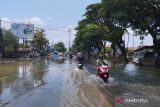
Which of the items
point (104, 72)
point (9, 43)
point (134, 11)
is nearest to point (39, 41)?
point (9, 43)

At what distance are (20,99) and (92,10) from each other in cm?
5830

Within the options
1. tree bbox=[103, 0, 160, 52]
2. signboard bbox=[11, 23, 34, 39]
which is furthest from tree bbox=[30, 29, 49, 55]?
tree bbox=[103, 0, 160, 52]

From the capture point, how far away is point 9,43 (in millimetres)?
103562

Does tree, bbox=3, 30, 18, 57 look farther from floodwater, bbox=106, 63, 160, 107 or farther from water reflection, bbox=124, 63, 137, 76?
floodwater, bbox=106, 63, 160, 107

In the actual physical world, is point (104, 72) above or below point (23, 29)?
below

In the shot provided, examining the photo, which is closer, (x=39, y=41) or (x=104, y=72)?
(x=104, y=72)

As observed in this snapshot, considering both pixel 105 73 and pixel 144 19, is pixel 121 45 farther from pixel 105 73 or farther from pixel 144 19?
pixel 105 73

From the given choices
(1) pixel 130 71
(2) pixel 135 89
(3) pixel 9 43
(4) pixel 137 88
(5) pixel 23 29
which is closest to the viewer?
(2) pixel 135 89

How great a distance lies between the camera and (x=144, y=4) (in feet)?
131

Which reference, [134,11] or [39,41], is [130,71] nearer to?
[134,11]

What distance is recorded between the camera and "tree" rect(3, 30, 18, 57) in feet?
317

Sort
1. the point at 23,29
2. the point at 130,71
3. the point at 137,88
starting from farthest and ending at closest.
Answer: the point at 23,29
the point at 130,71
the point at 137,88

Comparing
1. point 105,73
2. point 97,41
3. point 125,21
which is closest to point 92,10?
point 97,41

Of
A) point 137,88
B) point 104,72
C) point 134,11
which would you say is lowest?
point 137,88
